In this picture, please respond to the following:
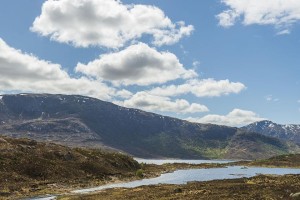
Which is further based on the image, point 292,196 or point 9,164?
point 9,164

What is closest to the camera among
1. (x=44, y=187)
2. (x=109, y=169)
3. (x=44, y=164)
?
(x=44, y=187)

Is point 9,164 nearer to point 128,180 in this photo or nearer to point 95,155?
point 128,180

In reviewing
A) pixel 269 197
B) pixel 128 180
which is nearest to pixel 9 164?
pixel 128 180

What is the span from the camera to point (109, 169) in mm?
135500

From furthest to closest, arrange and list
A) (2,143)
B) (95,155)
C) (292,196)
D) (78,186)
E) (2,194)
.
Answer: (95,155) < (2,143) < (78,186) < (2,194) < (292,196)

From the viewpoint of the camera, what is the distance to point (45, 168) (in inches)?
4247

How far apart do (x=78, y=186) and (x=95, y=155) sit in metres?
49.7

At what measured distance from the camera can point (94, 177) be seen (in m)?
117

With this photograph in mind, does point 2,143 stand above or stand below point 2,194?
above

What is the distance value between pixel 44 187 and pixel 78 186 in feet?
34.3

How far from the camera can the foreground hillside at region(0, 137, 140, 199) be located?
90.5 meters

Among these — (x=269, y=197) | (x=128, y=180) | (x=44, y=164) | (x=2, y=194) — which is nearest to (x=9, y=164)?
(x=44, y=164)

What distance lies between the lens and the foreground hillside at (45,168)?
90.5 m

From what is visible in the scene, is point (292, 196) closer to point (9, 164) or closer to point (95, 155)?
point (9, 164)
